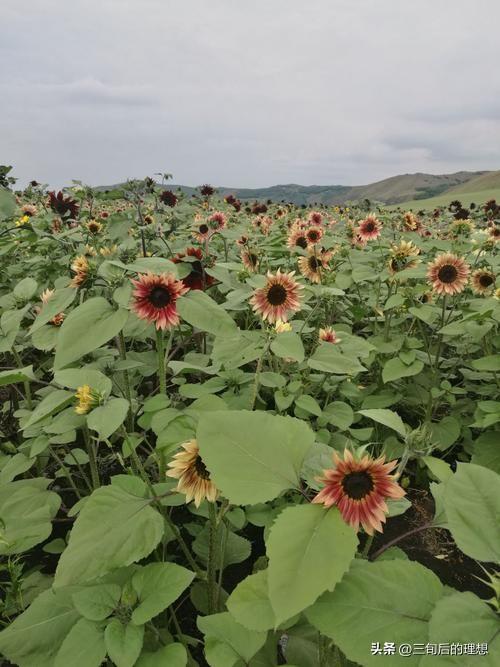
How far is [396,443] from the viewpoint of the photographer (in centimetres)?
252

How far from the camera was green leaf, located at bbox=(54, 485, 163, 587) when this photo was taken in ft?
2.96

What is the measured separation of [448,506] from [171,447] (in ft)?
2.18

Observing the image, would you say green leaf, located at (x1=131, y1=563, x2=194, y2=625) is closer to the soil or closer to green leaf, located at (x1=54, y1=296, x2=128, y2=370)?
green leaf, located at (x1=54, y1=296, x2=128, y2=370)

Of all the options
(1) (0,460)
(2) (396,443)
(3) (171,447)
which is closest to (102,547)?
(3) (171,447)

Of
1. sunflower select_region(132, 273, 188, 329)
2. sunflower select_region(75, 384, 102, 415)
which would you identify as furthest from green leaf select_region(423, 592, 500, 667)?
sunflower select_region(132, 273, 188, 329)

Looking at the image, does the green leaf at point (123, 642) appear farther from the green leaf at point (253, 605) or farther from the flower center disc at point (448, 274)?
the flower center disc at point (448, 274)

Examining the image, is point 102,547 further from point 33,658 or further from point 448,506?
point 448,506

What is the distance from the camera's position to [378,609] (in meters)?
0.71

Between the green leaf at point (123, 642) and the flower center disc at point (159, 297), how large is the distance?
82 cm

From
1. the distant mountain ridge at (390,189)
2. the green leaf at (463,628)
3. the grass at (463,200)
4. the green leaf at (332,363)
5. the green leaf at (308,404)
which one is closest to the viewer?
the green leaf at (463,628)

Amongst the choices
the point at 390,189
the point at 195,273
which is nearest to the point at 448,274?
the point at 195,273

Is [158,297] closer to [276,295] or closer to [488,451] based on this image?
[276,295]

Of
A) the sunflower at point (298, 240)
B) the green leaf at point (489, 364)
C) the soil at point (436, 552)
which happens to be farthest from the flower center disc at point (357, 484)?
the sunflower at point (298, 240)

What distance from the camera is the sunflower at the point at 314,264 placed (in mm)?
3259
